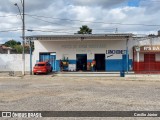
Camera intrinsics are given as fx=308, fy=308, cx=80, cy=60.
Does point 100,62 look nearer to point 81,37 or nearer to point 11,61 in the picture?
point 81,37

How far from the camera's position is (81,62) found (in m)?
44.0

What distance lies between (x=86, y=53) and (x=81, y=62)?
155 centimetres

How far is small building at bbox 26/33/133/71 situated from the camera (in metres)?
43.2

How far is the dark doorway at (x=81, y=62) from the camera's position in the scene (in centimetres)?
4375

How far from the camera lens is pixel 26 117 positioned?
34.3ft

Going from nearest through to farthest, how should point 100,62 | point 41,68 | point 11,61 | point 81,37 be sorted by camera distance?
point 41,68, point 81,37, point 11,61, point 100,62

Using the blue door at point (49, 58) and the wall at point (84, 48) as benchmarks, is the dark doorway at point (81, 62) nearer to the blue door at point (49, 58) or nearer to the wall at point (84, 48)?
the wall at point (84, 48)

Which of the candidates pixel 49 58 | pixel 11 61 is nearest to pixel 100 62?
pixel 49 58

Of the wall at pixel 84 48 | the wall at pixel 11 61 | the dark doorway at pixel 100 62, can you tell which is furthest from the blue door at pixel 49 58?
the dark doorway at pixel 100 62

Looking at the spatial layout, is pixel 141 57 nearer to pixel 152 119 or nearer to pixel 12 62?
pixel 12 62

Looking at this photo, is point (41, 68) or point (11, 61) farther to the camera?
point (11, 61)

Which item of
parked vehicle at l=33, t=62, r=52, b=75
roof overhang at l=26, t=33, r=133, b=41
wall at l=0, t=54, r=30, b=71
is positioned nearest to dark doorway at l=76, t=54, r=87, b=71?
roof overhang at l=26, t=33, r=133, b=41

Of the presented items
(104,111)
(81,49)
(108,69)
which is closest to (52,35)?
(81,49)

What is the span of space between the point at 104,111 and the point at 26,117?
10.1 feet
